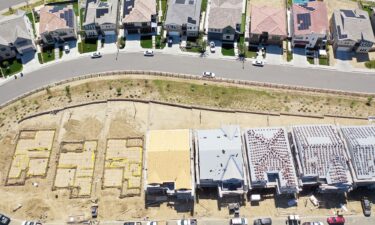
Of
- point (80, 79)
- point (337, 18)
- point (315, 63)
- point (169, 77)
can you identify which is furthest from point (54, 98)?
point (337, 18)

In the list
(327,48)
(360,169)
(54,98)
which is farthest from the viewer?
(327,48)

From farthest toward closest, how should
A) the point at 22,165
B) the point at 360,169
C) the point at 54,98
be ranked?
the point at 54,98 < the point at 22,165 < the point at 360,169

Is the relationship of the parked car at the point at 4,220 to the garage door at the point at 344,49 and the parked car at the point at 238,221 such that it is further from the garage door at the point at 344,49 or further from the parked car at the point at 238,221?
the garage door at the point at 344,49

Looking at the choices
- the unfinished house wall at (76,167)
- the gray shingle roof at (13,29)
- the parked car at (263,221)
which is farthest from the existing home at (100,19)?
the parked car at (263,221)

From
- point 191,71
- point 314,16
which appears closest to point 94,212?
point 191,71

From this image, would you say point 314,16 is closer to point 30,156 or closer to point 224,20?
point 224,20

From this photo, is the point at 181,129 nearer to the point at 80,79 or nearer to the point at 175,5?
the point at 80,79
